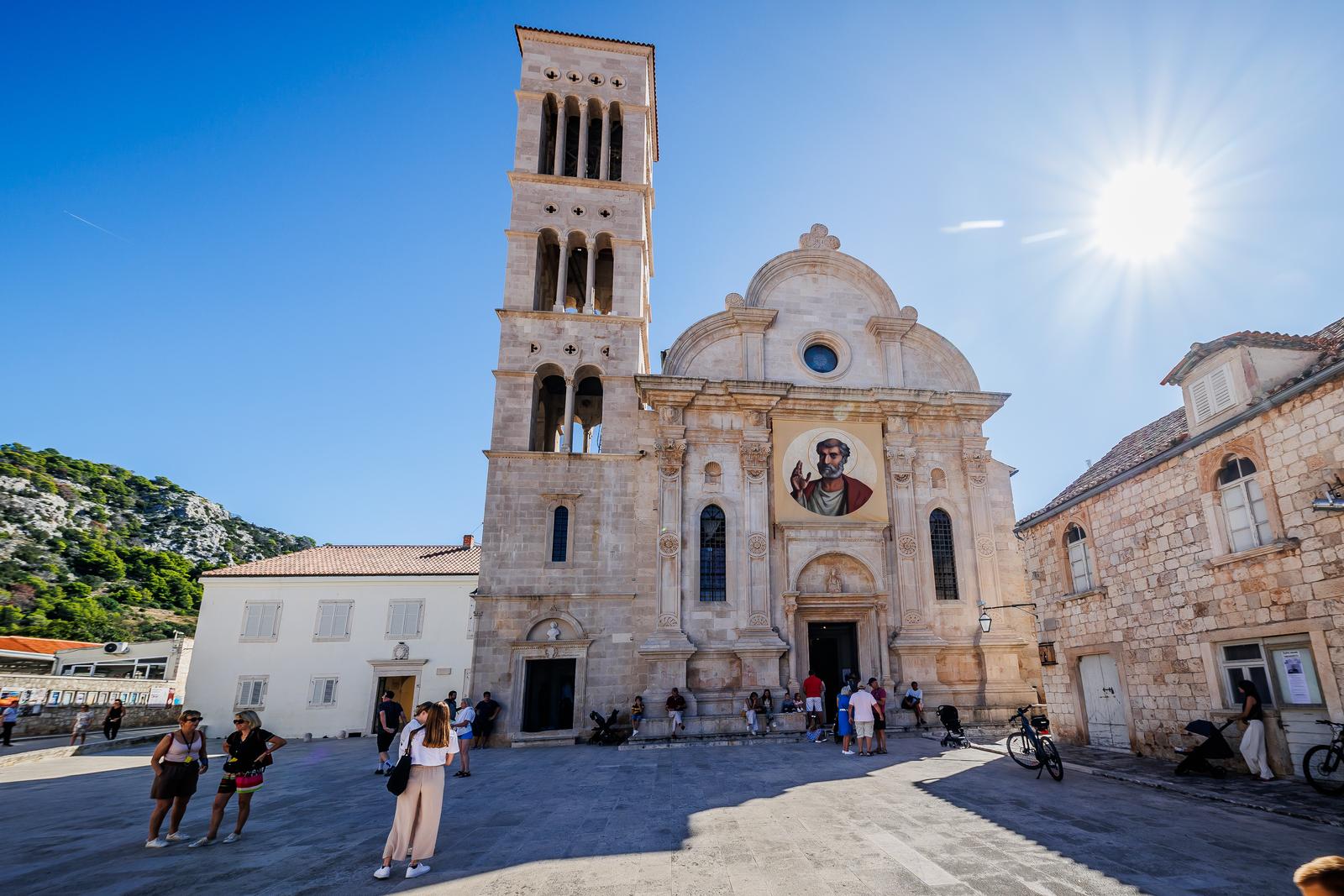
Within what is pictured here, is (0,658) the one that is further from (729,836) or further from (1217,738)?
(1217,738)

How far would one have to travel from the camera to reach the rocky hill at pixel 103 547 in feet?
173

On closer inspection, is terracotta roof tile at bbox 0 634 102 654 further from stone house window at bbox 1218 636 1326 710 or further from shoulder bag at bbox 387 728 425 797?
stone house window at bbox 1218 636 1326 710

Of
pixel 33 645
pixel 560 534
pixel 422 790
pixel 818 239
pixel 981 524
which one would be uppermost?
pixel 818 239

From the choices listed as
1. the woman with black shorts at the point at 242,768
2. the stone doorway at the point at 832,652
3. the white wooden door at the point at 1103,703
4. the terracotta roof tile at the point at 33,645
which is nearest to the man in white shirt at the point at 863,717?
the white wooden door at the point at 1103,703

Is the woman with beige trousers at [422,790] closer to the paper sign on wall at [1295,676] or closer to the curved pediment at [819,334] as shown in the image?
the paper sign on wall at [1295,676]

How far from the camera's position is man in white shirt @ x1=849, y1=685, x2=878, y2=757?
46.4ft

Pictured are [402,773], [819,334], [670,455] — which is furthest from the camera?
[819,334]

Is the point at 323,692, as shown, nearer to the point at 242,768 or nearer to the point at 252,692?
the point at 252,692

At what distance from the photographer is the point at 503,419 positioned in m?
22.1

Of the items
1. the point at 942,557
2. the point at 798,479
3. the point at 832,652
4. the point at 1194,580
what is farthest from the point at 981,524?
the point at 1194,580

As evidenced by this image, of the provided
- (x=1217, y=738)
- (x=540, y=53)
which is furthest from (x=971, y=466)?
(x=540, y=53)

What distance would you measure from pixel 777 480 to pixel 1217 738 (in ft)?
43.2

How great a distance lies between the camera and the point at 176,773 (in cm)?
744

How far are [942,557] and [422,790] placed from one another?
19951 millimetres
